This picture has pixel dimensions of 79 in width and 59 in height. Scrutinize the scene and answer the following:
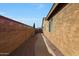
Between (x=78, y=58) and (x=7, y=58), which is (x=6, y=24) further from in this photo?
(x=78, y=58)

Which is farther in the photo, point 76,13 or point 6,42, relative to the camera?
point 6,42

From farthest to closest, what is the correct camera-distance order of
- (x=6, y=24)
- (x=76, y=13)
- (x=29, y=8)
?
(x=29, y=8) < (x=6, y=24) < (x=76, y=13)

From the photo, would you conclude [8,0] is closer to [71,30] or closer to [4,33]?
[4,33]

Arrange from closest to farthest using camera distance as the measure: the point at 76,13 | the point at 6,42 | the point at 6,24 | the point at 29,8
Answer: the point at 76,13
the point at 6,24
the point at 6,42
the point at 29,8

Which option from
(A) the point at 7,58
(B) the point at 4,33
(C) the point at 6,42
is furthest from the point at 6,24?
(A) the point at 7,58

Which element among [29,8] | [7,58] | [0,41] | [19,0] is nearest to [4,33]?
[0,41]

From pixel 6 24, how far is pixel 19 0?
0.39 meters

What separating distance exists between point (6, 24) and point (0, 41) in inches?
9.3

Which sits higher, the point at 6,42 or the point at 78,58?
the point at 6,42

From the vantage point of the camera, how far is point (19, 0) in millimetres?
2424

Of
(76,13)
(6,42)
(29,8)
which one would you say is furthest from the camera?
(29,8)

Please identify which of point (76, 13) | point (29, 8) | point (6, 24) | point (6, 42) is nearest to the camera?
point (76, 13)

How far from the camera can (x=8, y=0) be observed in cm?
241

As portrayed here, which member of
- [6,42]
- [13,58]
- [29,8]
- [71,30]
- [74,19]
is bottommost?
[13,58]
